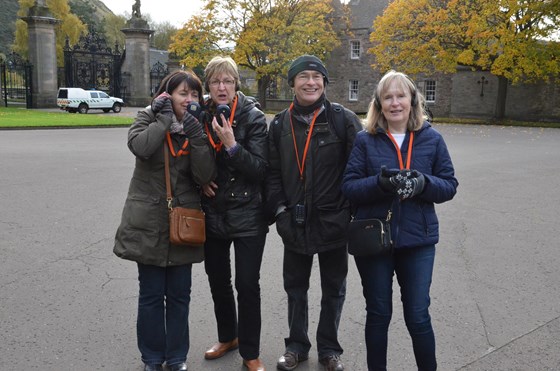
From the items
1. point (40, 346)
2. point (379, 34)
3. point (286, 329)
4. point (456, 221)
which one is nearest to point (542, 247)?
point (456, 221)

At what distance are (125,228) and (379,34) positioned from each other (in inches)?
1399

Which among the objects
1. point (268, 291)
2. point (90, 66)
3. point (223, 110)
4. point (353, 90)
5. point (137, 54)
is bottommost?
point (268, 291)

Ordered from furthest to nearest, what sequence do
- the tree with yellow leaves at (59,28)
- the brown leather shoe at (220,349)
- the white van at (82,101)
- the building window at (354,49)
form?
the tree with yellow leaves at (59,28)
the building window at (354,49)
the white van at (82,101)
the brown leather shoe at (220,349)

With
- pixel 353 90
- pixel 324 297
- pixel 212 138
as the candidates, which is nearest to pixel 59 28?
pixel 353 90

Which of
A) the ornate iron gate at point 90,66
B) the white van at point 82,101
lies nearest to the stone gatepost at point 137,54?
the ornate iron gate at point 90,66

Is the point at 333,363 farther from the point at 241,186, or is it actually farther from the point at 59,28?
the point at 59,28

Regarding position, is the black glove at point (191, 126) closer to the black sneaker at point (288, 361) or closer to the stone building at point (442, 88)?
the black sneaker at point (288, 361)

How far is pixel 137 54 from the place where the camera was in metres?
40.9

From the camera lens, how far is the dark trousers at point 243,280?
11.6 feet

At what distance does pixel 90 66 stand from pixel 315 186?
44.3 metres

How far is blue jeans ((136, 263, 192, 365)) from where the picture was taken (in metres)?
3.46

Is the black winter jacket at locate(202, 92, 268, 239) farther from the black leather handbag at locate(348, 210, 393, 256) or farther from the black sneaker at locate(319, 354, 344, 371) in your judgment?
the black sneaker at locate(319, 354, 344, 371)

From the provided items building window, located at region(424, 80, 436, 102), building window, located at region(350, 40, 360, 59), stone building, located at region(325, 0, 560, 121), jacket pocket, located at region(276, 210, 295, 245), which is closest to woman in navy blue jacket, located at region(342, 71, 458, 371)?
jacket pocket, located at region(276, 210, 295, 245)

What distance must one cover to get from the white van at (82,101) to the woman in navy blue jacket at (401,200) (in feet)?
114
